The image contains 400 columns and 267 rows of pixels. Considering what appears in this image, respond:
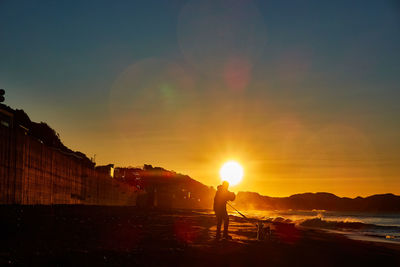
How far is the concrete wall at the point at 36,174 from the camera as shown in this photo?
22.4 metres

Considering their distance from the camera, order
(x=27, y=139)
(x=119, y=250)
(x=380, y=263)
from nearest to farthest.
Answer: (x=119, y=250), (x=380, y=263), (x=27, y=139)

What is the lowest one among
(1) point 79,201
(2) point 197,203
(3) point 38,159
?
(2) point 197,203

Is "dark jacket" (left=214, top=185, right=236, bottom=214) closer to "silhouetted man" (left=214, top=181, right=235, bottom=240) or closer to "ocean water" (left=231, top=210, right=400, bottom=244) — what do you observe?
"silhouetted man" (left=214, top=181, right=235, bottom=240)

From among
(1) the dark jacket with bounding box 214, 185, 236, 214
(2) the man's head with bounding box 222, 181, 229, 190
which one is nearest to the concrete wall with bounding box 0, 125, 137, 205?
(1) the dark jacket with bounding box 214, 185, 236, 214

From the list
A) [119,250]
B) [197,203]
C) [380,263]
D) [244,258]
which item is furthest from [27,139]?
[197,203]

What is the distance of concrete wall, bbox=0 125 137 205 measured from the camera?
2239 cm

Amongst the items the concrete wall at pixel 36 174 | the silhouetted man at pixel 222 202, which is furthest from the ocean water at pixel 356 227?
the concrete wall at pixel 36 174

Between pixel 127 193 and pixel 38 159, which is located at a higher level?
pixel 38 159

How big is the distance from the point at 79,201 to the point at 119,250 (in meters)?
35.1

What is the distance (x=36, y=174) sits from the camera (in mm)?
27703

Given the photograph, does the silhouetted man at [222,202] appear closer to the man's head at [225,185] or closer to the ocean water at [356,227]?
the man's head at [225,185]

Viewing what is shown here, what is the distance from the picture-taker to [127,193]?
81.3 meters

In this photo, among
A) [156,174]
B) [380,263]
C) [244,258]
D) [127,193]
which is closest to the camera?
[244,258]

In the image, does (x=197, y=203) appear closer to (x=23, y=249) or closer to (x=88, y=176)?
(x=88, y=176)
